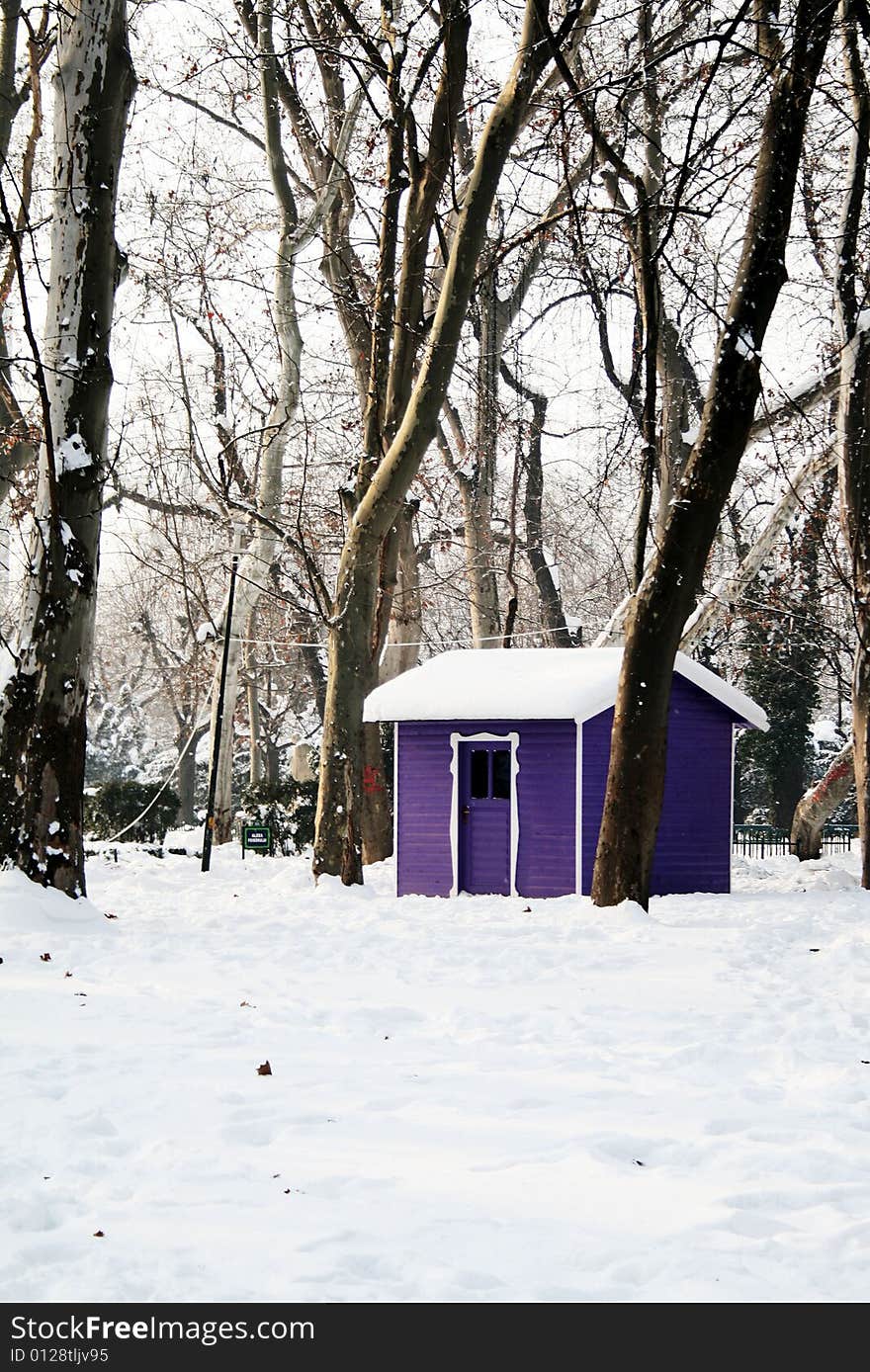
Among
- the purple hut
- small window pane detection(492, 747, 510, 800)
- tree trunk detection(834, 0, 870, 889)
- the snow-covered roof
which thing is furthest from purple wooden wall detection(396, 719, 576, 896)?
tree trunk detection(834, 0, 870, 889)

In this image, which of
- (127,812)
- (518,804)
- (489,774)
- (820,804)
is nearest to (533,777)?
(518,804)

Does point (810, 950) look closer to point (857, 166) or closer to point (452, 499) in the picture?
point (857, 166)

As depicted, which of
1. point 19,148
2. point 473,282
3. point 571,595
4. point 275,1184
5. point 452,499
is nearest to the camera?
point 275,1184

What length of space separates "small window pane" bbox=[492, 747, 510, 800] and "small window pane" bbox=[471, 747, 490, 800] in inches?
2.9

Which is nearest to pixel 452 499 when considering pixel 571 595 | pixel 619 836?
pixel 571 595

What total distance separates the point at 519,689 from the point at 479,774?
1.21 m

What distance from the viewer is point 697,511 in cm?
1130

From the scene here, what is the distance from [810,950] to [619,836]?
7.83ft

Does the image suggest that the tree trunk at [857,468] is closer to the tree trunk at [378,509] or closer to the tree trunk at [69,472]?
the tree trunk at [378,509]

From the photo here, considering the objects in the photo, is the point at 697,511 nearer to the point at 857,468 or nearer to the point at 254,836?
the point at 857,468

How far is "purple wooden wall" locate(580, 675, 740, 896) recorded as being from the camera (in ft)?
53.5

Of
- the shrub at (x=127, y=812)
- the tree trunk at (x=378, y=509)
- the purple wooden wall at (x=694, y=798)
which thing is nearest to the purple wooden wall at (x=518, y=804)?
the purple wooden wall at (x=694, y=798)
